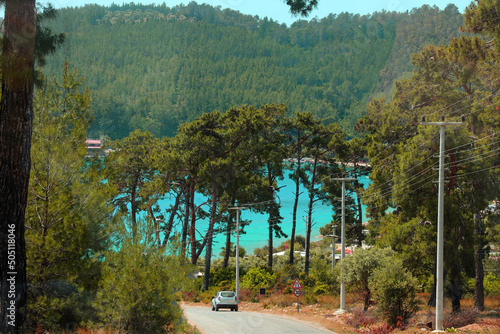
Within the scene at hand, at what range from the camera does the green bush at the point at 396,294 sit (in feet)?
76.6

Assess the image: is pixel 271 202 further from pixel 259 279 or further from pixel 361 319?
pixel 361 319

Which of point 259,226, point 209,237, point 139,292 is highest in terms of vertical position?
point 259,226

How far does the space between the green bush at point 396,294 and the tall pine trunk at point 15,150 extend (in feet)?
55.4

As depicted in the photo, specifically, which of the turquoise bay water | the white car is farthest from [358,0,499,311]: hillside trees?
the turquoise bay water

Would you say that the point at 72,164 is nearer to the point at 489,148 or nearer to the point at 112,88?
the point at 489,148

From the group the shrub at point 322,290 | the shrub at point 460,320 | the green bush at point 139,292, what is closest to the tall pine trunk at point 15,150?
the green bush at point 139,292

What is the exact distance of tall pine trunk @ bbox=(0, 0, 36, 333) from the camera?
32.9 ft

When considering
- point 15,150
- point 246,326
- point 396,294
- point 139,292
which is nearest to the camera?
point 15,150

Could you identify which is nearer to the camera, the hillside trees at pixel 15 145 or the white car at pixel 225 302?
the hillside trees at pixel 15 145

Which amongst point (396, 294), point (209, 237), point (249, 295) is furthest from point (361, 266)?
point (209, 237)

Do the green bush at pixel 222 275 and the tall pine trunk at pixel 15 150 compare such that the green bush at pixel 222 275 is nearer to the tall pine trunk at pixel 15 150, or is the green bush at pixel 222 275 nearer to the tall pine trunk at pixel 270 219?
the tall pine trunk at pixel 270 219

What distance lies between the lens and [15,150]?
10180mm

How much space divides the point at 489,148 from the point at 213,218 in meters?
26.8

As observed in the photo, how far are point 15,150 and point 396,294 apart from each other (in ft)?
59.9
